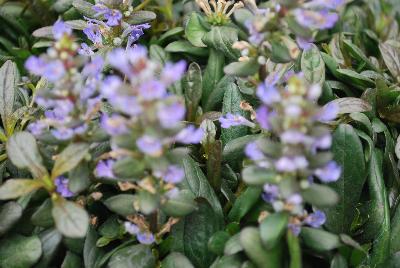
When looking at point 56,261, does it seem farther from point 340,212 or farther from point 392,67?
point 392,67

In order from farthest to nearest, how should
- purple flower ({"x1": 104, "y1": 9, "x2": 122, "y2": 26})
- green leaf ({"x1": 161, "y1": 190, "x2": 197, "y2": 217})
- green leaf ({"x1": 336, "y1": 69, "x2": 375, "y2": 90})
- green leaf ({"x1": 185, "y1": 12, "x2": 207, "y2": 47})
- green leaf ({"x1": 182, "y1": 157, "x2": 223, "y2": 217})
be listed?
1. green leaf ({"x1": 185, "y1": 12, "x2": 207, "y2": 47})
2. green leaf ({"x1": 336, "y1": 69, "x2": 375, "y2": 90})
3. purple flower ({"x1": 104, "y1": 9, "x2": 122, "y2": 26})
4. green leaf ({"x1": 182, "y1": 157, "x2": 223, "y2": 217})
5. green leaf ({"x1": 161, "y1": 190, "x2": 197, "y2": 217})

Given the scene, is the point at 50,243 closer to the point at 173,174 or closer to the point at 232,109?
the point at 173,174

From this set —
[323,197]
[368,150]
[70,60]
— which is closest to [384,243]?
[368,150]

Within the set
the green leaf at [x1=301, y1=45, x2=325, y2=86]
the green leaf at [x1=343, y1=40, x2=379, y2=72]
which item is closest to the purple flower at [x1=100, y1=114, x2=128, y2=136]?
the green leaf at [x1=301, y1=45, x2=325, y2=86]

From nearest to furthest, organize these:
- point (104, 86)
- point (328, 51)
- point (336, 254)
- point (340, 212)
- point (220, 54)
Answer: point (104, 86) < point (336, 254) < point (340, 212) < point (220, 54) < point (328, 51)

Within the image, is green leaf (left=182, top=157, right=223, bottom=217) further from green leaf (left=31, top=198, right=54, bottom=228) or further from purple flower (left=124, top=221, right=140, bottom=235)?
green leaf (left=31, top=198, right=54, bottom=228)

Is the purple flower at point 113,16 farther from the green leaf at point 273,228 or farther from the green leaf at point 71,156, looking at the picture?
the green leaf at point 273,228
